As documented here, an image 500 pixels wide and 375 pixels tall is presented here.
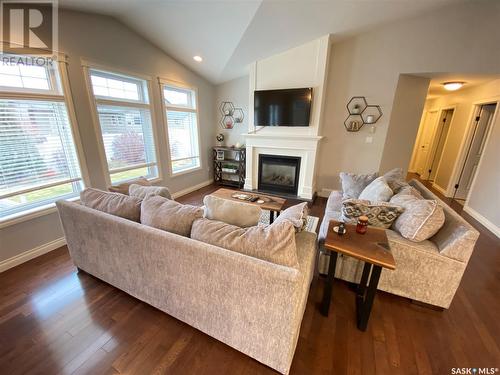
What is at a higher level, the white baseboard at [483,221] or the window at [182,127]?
the window at [182,127]

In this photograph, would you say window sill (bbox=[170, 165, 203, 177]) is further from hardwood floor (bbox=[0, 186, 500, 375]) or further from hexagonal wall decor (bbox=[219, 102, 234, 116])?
hardwood floor (bbox=[0, 186, 500, 375])

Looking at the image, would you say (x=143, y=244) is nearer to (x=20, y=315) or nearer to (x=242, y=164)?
(x=20, y=315)

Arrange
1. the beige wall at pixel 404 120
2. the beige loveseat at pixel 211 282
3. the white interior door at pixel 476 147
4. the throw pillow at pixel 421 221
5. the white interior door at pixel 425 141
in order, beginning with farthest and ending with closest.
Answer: the white interior door at pixel 425 141 → the white interior door at pixel 476 147 → the beige wall at pixel 404 120 → the throw pillow at pixel 421 221 → the beige loveseat at pixel 211 282

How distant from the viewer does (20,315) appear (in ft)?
5.33

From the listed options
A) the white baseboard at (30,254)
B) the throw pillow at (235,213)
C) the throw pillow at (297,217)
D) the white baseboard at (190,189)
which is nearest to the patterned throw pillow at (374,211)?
the throw pillow at (297,217)

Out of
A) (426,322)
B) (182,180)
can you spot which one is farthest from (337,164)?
(182,180)

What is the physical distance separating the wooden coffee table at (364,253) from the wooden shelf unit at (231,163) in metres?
3.29

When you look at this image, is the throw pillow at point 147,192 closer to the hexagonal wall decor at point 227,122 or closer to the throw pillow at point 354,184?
the throw pillow at point 354,184

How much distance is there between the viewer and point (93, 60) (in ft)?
8.66

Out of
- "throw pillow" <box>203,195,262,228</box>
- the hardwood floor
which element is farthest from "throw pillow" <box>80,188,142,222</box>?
the hardwood floor

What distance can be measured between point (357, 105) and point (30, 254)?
16.6ft

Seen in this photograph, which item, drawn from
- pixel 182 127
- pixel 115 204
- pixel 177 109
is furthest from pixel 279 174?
pixel 115 204

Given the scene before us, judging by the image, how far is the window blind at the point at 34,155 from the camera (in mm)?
2066

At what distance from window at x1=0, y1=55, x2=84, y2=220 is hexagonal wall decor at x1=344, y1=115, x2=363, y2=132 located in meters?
4.25
